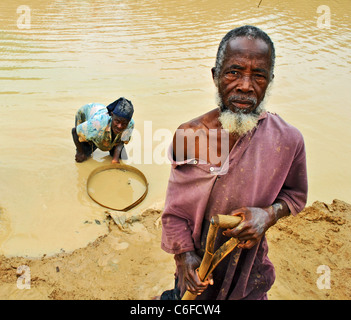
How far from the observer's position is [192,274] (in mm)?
1485

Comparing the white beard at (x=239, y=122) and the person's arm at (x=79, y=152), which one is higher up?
the white beard at (x=239, y=122)

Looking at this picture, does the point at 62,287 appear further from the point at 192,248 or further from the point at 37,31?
the point at 37,31

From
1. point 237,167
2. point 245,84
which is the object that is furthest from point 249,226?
point 245,84

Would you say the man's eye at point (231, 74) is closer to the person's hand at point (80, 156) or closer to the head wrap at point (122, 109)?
the head wrap at point (122, 109)

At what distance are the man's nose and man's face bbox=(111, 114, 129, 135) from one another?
2188 millimetres

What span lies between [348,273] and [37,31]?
7.76 metres

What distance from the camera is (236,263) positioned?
153cm

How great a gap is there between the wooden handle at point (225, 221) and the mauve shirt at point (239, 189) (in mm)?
155

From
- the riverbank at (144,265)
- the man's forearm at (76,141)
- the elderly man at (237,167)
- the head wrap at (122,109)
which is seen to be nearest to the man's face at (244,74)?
the elderly man at (237,167)

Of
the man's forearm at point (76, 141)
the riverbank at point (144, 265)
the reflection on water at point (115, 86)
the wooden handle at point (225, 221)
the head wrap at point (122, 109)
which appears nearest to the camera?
the wooden handle at point (225, 221)

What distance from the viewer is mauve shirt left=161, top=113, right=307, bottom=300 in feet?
4.61

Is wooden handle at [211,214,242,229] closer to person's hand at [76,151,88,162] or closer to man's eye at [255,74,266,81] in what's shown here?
man's eye at [255,74,266,81]

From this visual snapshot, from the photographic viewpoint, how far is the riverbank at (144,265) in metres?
2.36

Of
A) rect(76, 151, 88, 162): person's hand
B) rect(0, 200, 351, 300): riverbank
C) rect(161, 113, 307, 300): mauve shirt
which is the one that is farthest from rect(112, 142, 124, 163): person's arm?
rect(161, 113, 307, 300): mauve shirt
